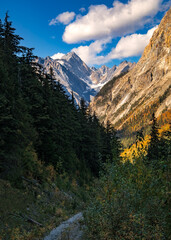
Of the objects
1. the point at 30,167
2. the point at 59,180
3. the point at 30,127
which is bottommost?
the point at 59,180

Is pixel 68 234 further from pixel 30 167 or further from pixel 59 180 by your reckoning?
pixel 59 180

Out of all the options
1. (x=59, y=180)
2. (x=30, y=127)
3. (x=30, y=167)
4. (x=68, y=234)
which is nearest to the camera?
(x=68, y=234)

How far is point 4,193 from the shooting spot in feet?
32.3

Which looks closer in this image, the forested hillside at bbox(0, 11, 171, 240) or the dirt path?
the forested hillside at bbox(0, 11, 171, 240)

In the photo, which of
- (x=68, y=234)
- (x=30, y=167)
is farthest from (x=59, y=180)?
(x=68, y=234)

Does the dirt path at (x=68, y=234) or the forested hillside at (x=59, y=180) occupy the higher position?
the forested hillside at (x=59, y=180)

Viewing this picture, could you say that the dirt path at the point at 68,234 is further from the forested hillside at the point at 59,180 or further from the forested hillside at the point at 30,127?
the forested hillside at the point at 30,127

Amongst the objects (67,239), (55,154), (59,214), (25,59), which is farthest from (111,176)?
(25,59)

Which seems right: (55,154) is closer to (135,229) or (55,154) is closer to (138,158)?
(138,158)

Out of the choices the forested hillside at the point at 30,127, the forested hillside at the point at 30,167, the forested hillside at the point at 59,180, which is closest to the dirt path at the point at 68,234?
the forested hillside at the point at 59,180

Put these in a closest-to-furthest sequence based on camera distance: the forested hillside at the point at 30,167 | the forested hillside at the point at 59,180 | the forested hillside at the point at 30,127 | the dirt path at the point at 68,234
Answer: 1. the forested hillside at the point at 59,180
2. the dirt path at the point at 68,234
3. the forested hillside at the point at 30,167
4. the forested hillside at the point at 30,127

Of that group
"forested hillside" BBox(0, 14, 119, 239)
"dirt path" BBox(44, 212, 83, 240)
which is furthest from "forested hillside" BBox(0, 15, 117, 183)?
"dirt path" BBox(44, 212, 83, 240)

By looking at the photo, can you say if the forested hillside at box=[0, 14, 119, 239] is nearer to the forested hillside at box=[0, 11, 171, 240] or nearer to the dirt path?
the forested hillside at box=[0, 11, 171, 240]

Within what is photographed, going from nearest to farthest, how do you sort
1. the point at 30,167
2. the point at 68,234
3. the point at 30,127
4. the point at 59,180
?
the point at 68,234
the point at 30,167
the point at 30,127
the point at 59,180
